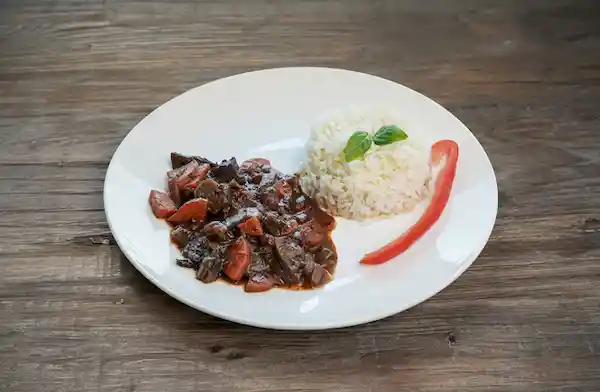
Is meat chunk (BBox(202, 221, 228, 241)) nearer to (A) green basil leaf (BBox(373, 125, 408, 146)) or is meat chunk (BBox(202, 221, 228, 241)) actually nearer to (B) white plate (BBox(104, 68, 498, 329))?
(B) white plate (BBox(104, 68, 498, 329))

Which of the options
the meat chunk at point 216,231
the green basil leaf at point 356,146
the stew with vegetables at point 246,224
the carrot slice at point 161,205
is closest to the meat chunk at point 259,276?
the stew with vegetables at point 246,224

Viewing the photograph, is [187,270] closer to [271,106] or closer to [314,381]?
[314,381]

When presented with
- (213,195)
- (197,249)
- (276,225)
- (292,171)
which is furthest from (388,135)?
(197,249)

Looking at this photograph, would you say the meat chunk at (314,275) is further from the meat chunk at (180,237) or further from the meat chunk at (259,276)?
the meat chunk at (180,237)

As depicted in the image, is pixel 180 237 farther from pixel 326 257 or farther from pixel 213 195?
pixel 326 257

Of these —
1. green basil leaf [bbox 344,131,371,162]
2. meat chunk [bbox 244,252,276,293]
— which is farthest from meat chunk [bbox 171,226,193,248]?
green basil leaf [bbox 344,131,371,162]
